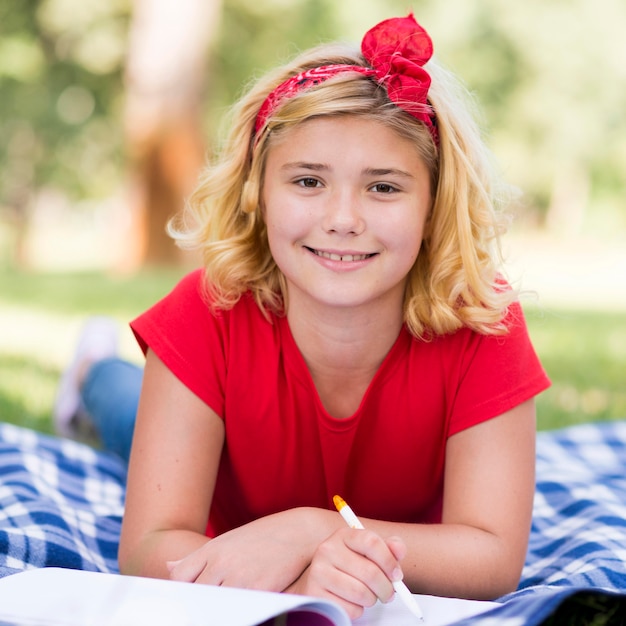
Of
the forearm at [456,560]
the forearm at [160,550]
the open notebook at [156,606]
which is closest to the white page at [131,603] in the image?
the open notebook at [156,606]

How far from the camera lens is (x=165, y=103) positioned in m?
9.07

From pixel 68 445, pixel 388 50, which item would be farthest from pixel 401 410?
pixel 68 445

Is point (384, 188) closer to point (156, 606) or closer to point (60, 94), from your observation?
point (156, 606)

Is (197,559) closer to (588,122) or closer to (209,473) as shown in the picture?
(209,473)

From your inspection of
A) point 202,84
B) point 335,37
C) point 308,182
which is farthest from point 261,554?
point 335,37

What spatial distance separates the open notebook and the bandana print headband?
3.04 feet

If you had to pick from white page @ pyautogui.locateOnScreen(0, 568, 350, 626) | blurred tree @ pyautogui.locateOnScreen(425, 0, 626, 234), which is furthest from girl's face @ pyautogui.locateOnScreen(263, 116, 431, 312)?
blurred tree @ pyautogui.locateOnScreen(425, 0, 626, 234)

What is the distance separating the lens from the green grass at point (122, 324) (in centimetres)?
348

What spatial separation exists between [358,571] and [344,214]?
0.66 m

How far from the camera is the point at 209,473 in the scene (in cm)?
188

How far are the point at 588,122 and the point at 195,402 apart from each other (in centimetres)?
1954

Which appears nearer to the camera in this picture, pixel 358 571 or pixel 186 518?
pixel 358 571

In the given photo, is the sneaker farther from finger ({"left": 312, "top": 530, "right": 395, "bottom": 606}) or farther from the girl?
finger ({"left": 312, "top": 530, "right": 395, "bottom": 606})

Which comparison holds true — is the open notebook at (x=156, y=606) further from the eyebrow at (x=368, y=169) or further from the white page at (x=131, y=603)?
the eyebrow at (x=368, y=169)
